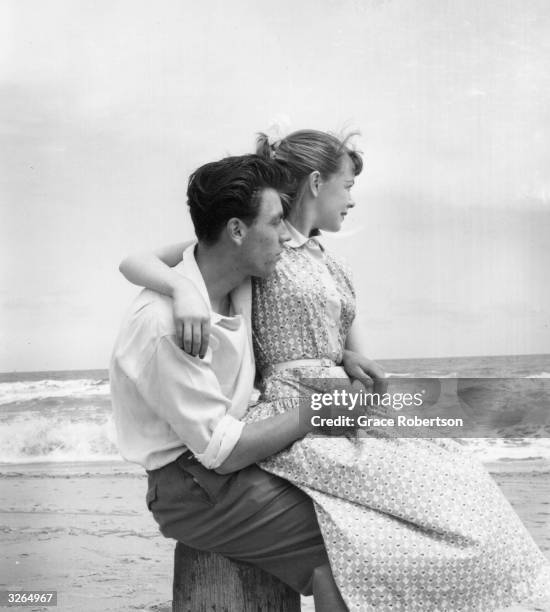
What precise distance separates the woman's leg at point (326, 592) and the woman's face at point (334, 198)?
2.77ft

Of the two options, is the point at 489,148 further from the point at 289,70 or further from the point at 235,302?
the point at 235,302

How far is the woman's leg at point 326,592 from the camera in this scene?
5.18 ft

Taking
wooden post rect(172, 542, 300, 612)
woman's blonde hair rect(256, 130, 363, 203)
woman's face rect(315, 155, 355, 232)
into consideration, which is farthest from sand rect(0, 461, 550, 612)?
woman's blonde hair rect(256, 130, 363, 203)

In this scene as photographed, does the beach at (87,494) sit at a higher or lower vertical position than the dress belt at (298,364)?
lower

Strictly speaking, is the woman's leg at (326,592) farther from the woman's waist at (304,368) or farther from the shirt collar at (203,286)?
the shirt collar at (203,286)

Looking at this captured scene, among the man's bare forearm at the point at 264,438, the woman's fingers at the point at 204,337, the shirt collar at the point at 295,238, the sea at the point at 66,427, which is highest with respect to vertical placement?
the shirt collar at the point at 295,238

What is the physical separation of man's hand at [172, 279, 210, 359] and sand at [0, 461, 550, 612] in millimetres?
2370

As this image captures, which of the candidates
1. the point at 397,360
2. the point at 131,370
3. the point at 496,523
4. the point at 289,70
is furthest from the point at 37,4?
the point at 397,360

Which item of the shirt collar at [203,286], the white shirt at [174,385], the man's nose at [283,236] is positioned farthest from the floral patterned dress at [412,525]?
the man's nose at [283,236]

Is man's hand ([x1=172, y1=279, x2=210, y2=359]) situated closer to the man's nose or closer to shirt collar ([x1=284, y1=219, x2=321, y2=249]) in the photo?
the man's nose

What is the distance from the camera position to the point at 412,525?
1619 mm

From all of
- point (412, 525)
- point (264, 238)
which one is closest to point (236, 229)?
point (264, 238)

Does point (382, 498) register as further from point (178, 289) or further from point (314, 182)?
point (314, 182)

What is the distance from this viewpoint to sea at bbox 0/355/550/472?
7844mm
